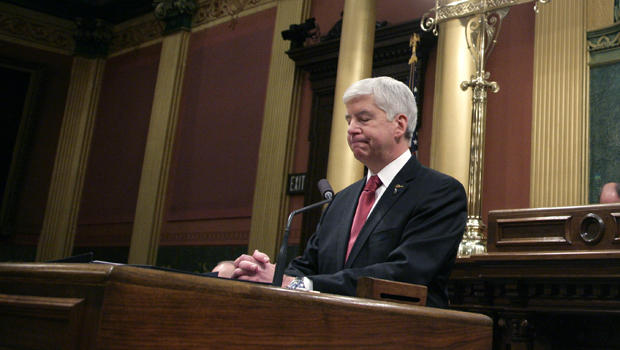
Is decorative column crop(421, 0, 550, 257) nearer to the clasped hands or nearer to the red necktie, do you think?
the red necktie

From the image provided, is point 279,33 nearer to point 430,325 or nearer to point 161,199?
point 161,199

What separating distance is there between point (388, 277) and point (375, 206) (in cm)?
32

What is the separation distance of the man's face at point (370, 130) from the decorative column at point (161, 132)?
16.4ft

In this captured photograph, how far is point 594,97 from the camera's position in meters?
3.83

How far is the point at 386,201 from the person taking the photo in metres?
1.76

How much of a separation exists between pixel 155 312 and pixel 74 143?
7472 millimetres

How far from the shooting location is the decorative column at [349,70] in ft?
14.2

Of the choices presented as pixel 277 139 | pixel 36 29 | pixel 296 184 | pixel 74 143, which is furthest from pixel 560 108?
pixel 36 29

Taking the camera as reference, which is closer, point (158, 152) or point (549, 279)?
point (549, 279)

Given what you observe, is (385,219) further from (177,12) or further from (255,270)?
(177,12)

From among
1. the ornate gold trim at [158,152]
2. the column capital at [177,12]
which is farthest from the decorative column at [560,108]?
the column capital at [177,12]

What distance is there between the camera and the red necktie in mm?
1817

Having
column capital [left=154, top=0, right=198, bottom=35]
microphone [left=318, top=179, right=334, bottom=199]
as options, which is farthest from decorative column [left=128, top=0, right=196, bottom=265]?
microphone [left=318, top=179, right=334, bottom=199]

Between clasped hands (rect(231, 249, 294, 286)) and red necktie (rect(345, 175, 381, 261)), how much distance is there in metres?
0.37
